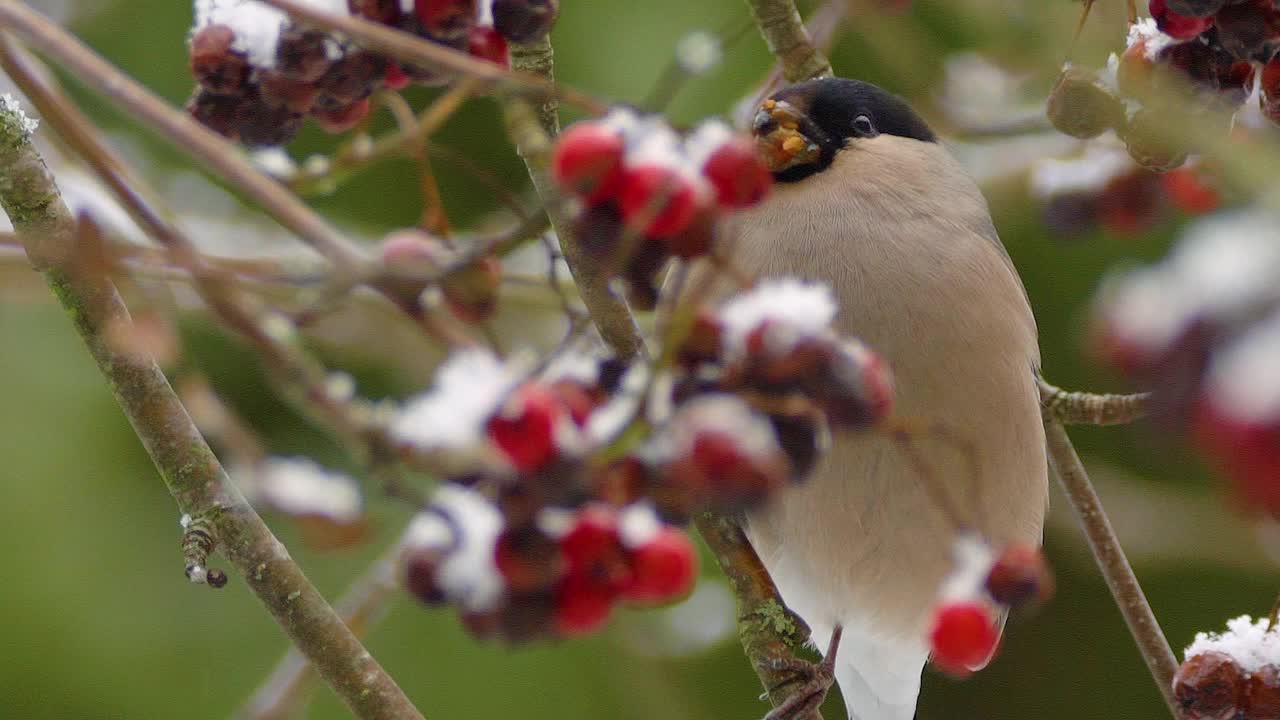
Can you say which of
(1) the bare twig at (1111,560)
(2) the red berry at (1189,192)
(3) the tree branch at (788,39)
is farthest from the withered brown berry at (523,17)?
(2) the red berry at (1189,192)

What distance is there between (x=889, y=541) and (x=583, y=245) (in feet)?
3.45

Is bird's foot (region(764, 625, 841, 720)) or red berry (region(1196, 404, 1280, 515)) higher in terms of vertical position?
red berry (region(1196, 404, 1280, 515))

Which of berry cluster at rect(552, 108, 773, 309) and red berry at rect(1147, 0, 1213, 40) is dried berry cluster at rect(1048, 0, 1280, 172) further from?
berry cluster at rect(552, 108, 773, 309)

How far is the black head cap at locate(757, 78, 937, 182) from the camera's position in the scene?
170 centimetres

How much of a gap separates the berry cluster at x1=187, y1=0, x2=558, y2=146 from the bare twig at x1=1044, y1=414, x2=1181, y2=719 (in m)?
0.93

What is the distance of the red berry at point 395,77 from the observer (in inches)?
35.2

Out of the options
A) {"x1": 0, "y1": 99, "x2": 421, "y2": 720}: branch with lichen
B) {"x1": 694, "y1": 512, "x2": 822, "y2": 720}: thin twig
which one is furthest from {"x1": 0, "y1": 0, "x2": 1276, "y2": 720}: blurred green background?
{"x1": 0, "y1": 99, "x2": 421, "y2": 720}: branch with lichen

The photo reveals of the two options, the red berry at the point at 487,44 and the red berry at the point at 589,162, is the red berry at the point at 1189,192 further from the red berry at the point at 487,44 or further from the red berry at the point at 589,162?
the red berry at the point at 589,162

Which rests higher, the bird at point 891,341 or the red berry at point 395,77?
the red berry at point 395,77

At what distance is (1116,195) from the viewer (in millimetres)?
1742

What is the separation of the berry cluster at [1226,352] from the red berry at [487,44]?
1.42 feet

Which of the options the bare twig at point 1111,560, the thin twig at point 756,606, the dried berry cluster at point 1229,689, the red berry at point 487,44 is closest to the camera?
the red berry at point 487,44

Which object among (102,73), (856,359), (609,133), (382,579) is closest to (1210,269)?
(856,359)

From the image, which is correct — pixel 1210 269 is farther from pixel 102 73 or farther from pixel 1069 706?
pixel 1069 706
